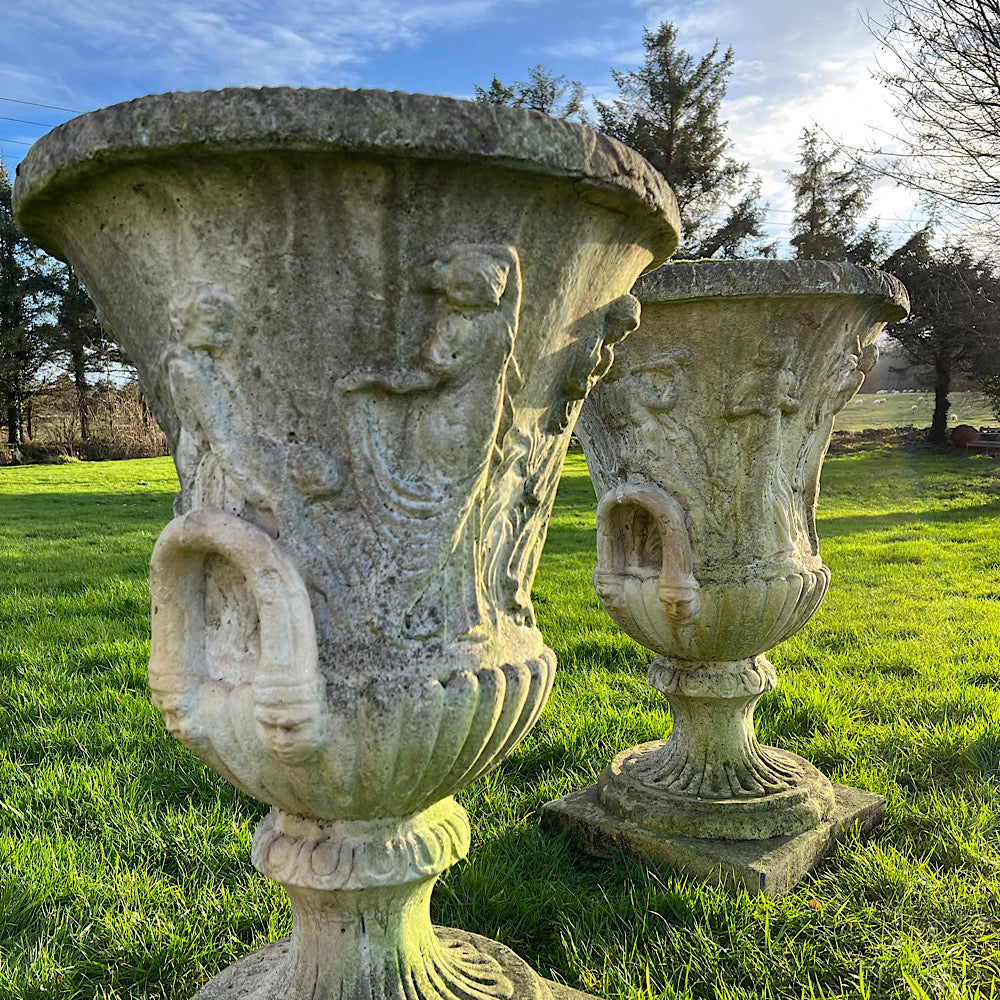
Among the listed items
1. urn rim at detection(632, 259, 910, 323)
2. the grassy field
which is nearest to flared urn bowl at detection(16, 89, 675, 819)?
urn rim at detection(632, 259, 910, 323)

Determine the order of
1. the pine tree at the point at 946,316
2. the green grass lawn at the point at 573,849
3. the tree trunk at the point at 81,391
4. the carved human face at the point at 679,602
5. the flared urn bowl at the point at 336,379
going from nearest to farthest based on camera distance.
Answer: the flared urn bowl at the point at 336,379, the green grass lawn at the point at 573,849, the carved human face at the point at 679,602, the pine tree at the point at 946,316, the tree trunk at the point at 81,391

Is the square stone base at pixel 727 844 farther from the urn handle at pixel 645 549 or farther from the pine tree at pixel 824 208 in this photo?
the pine tree at pixel 824 208

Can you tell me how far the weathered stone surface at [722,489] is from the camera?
2.51 metres

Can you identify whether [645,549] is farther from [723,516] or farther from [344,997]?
[344,997]

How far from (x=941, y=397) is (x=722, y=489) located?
716 inches

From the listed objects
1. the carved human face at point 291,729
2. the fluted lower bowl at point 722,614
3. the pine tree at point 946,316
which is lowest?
the fluted lower bowl at point 722,614

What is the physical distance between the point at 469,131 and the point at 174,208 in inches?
19.3

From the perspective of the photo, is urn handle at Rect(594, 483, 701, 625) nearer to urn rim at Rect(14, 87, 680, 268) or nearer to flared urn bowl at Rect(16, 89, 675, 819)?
flared urn bowl at Rect(16, 89, 675, 819)

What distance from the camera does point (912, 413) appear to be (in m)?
23.0

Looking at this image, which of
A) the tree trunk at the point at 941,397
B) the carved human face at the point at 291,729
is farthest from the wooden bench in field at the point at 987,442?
the carved human face at the point at 291,729

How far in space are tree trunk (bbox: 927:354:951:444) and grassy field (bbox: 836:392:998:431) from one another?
0.91 m

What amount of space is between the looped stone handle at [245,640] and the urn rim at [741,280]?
4.64 feet

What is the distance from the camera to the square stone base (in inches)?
100

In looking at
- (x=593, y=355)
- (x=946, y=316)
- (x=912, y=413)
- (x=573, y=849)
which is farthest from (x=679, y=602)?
(x=912, y=413)
